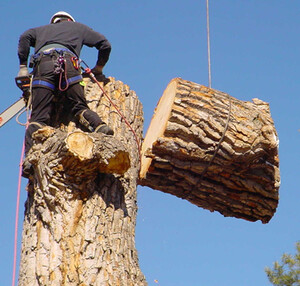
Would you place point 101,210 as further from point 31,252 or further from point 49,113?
point 49,113

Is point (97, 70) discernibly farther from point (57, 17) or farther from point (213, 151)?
point (213, 151)

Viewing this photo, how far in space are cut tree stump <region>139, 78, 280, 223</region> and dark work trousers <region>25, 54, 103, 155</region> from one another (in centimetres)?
65

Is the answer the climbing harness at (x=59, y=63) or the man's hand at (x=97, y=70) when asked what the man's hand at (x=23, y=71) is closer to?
the climbing harness at (x=59, y=63)

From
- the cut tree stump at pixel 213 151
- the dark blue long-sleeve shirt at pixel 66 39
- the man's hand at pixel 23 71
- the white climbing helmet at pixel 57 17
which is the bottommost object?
the cut tree stump at pixel 213 151

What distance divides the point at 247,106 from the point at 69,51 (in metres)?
1.59

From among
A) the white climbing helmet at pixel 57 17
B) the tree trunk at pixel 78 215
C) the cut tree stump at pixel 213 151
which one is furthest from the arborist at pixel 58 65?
the cut tree stump at pixel 213 151

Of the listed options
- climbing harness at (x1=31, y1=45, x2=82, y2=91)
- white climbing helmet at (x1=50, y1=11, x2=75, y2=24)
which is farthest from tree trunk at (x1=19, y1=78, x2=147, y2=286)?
white climbing helmet at (x1=50, y1=11, x2=75, y2=24)

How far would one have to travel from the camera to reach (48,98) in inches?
206

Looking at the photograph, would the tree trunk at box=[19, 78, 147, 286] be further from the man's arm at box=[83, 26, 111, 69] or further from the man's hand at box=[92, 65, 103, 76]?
the man's arm at box=[83, 26, 111, 69]

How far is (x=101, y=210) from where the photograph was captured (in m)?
4.62

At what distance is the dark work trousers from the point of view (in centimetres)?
507

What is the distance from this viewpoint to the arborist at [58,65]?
5.12 meters

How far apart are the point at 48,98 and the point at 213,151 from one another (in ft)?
4.55

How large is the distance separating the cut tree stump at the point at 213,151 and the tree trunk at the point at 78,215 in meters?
0.66
